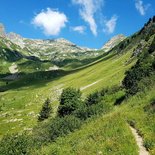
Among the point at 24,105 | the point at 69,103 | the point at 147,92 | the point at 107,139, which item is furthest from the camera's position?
the point at 24,105

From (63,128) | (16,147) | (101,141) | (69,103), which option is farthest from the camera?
(69,103)

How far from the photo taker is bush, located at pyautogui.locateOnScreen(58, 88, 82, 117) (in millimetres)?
82213

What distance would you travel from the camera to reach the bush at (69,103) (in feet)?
270

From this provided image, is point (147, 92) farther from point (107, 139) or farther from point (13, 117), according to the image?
point (13, 117)

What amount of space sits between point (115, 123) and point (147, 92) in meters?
12.3

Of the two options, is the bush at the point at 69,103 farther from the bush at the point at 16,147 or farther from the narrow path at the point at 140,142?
the narrow path at the point at 140,142

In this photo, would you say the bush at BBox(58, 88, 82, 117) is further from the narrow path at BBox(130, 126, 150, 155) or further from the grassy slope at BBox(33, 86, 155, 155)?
the narrow path at BBox(130, 126, 150, 155)

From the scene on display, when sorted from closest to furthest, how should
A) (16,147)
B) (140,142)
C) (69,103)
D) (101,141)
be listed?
(140,142), (101,141), (16,147), (69,103)

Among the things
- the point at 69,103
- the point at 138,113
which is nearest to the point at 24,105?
the point at 69,103

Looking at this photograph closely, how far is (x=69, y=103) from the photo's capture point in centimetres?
8306

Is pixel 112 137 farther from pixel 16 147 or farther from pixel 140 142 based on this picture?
pixel 16 147

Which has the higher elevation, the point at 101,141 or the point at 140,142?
the point at 101,141

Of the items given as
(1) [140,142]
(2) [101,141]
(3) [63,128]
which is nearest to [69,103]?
(3) [63,128]

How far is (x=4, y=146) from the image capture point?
91.9ft
